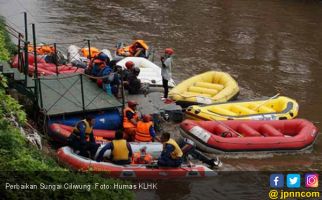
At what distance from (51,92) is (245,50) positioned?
556 inches

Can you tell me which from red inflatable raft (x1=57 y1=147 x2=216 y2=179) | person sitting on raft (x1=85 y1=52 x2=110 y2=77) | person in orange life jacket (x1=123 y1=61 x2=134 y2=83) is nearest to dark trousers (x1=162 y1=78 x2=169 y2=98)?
person in orange life jacket (x1=123 y1=61 x2=134 y2=83)

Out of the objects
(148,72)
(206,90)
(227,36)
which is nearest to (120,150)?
(206,90)

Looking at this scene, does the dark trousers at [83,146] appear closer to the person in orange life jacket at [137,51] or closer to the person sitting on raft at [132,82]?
the person sitting on raft at [132,82]

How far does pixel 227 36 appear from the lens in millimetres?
28688

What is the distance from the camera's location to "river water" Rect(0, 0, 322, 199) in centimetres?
1839

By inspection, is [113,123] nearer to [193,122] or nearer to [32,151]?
[193,122]

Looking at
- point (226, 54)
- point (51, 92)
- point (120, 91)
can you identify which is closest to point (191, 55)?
point (226, 54)

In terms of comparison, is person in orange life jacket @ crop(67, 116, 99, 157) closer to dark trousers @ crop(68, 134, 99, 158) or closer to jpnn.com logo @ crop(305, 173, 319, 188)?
dark trousers @ crop(68, 134, 99, 158)

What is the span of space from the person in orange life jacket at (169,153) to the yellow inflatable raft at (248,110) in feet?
10.8

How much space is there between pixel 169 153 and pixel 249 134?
326 cm

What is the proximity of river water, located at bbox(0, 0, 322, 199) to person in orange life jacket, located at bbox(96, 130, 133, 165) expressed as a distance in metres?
1.10

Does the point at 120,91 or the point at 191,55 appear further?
the point at 191,55

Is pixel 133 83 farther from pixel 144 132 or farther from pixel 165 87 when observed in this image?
pixel 144 132

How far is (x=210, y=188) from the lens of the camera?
1252 centimetres
